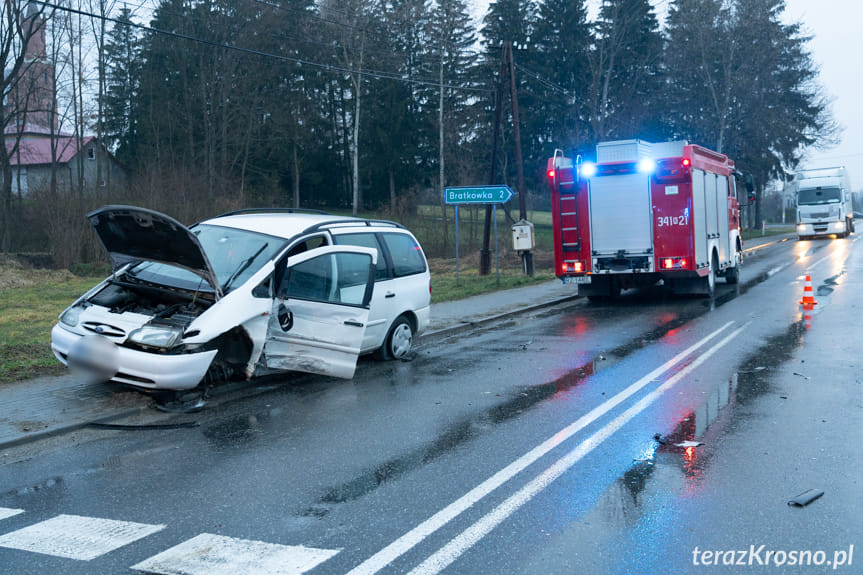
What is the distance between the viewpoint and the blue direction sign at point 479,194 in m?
20.2

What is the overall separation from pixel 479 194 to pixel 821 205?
3108 centimetres

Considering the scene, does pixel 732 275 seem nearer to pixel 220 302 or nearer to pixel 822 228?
pixel 220 302

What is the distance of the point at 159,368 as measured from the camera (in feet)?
24.1

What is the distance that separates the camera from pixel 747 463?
227 inches

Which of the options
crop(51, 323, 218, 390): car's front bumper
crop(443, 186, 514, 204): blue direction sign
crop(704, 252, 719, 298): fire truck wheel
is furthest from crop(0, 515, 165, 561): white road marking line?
crop(443, 186, 514, 204): blue direction sign

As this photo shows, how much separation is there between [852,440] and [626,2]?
44.6 m

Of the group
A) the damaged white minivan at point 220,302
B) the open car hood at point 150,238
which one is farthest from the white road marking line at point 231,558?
the open car hood at point 150,238

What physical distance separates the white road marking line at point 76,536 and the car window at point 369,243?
17.7 ft

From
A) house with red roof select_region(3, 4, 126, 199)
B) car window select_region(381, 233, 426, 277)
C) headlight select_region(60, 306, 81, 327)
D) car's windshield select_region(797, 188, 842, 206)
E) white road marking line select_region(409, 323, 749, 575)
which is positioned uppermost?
house with red roof select_region(3, 4, 126, 199)

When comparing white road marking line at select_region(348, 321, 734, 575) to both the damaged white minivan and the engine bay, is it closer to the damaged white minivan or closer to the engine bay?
the damaged white minivan

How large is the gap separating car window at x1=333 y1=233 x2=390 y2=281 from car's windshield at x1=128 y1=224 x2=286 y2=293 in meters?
1.10

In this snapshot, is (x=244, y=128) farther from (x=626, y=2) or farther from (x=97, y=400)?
(x=97, y=400)

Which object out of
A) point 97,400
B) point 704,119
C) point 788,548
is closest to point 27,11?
point 97,400

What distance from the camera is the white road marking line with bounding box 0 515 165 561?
14.4ft
